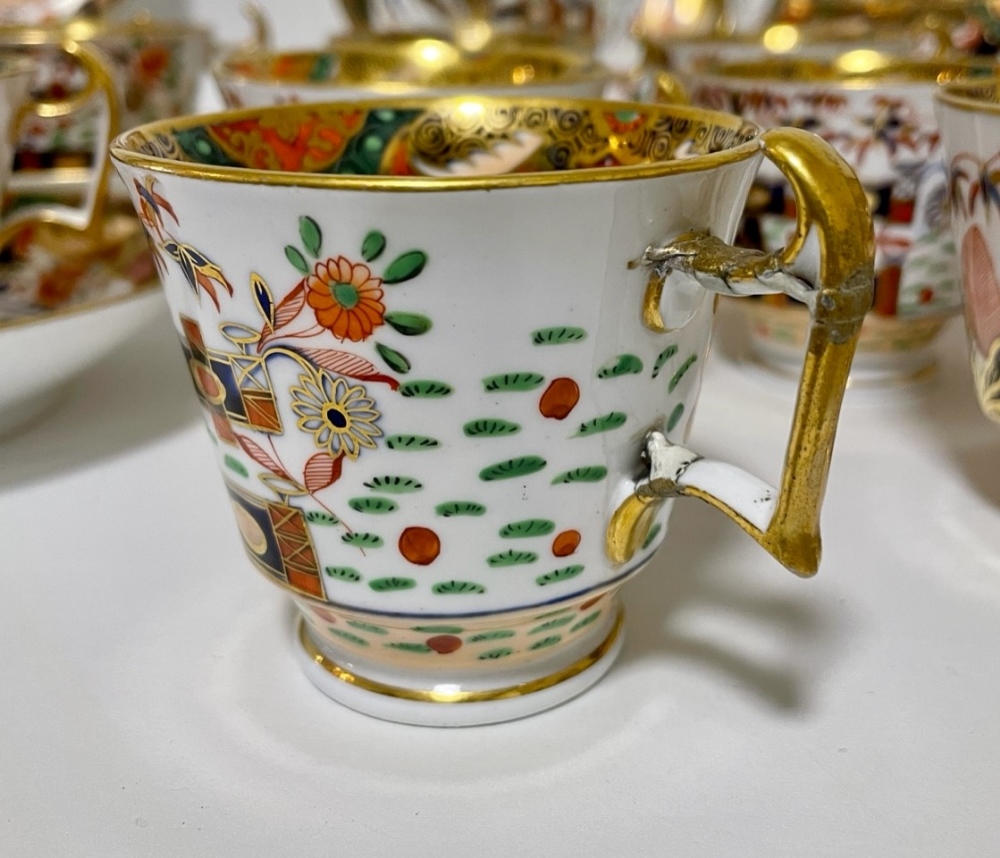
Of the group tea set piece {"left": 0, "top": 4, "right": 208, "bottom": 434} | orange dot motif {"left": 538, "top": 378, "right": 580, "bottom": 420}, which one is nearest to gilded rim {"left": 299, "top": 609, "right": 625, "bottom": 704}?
orange dot motif {"left": 538, "top": 378, "right": 580, "bottom": 420}

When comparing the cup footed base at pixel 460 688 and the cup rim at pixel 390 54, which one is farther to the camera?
the cup rim at pixel 390 54

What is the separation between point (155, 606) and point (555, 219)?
0.24 m

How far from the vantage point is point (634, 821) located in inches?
11.5

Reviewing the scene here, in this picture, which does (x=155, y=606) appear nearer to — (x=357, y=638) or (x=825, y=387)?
(x=357, y=638)

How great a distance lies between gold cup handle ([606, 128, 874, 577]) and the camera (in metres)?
0.25

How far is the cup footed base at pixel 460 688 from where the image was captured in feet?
1.09

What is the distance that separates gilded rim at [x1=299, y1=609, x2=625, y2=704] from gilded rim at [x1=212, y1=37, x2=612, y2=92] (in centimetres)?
29

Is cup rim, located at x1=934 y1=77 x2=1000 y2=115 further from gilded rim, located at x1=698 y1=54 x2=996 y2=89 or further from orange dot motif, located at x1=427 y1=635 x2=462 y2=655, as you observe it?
orange dot motif, located at x1=427 y1=635 x2=462 y2=655

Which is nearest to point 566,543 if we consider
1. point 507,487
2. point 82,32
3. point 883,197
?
point 507,487

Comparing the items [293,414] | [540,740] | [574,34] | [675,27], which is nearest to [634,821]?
[540,740]

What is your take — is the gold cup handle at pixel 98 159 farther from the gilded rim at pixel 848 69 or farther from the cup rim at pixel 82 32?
the gilded rim at pixel 848 69

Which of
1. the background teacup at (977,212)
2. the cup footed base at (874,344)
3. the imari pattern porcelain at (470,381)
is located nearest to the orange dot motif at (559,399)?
the imari pattern porcelain at (470,381)

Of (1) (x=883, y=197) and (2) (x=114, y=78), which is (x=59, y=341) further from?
(1) (x=883, y=197)

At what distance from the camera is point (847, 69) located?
27.9 inches
